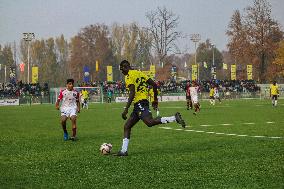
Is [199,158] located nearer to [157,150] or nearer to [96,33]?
[157,150]

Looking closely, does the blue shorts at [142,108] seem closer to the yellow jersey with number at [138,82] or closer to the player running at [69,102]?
the yellow jersey with number at [138,82]

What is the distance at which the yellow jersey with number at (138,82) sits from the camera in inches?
437

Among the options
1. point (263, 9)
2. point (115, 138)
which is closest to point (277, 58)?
point (263, 9)

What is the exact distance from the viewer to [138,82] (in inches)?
440

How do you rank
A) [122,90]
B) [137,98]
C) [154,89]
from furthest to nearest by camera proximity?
[122,90] < [154,89] < [137,98]

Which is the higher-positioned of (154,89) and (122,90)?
(154,89)

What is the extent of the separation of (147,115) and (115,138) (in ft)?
14.7

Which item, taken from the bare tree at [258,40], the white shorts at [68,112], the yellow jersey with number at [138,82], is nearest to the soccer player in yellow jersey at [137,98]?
the yellow jersey with number at [138,82]

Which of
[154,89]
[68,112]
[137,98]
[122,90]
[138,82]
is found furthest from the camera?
[122,90]

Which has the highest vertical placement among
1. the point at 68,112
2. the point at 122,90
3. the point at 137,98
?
the point at 137,98

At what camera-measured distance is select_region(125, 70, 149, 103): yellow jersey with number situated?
11109 millimetres

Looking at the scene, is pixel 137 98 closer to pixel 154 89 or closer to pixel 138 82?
pixel 138 82

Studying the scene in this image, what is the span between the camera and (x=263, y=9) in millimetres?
81500

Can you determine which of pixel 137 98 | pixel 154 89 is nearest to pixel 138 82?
pixel 137 98
